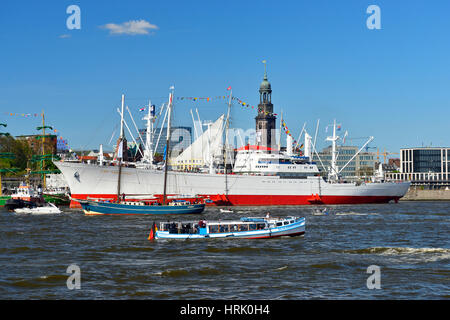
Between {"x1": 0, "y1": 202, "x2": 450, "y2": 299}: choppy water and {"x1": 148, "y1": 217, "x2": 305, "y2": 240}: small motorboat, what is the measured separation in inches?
29.3

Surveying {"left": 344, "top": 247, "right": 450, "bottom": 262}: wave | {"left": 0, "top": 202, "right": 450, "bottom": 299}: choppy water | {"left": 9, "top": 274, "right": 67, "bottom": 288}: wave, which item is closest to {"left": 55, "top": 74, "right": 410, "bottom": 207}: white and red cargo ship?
{"left": 0, "top": 202, "right": 450, "bottom": 299}: choppy water

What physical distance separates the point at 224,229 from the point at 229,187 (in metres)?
60.9

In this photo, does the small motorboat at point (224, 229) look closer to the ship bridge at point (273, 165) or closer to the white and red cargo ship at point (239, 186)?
the white and red cargo ship at point (239, 186)

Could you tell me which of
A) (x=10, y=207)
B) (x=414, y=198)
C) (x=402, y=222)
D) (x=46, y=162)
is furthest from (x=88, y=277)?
(x=414, y=198)

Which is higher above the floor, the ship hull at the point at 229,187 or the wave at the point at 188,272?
the ship hull at the point at 229,187

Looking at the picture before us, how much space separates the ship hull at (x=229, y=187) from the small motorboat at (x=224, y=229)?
44.9 m

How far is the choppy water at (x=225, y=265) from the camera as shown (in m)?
29.2

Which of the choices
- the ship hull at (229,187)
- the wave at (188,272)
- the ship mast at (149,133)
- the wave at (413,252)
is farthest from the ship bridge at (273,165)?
the wave at (188,272)

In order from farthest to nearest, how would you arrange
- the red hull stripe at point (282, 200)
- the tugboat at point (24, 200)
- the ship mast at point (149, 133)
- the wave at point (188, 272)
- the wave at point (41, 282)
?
the red hull stripe at point (282, 200) → the ship mast at point (149, 133) → the tugboat at point (24, 200) → the wave at point (188, 272) → the wave at point (41, 282)

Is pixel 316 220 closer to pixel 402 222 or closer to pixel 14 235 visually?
pixel 402 222

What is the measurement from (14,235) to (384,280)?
3591cm

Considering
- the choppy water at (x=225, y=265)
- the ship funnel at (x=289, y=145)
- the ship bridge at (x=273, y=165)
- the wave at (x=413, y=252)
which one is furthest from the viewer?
the ship funnel at (x=289, y=145)

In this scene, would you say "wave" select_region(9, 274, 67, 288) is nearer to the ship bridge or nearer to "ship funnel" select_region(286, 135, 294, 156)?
the ship bridge
